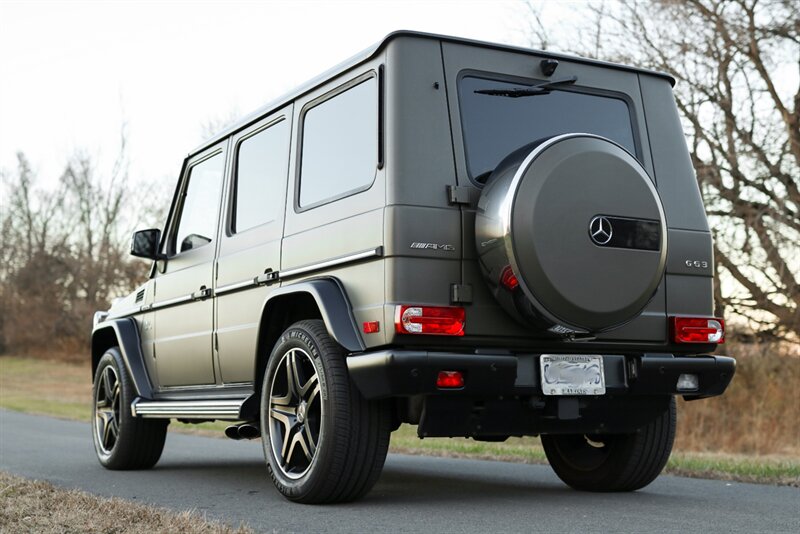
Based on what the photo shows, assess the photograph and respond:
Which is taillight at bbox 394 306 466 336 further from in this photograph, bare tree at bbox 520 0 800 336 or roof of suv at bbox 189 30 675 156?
bare tree at bbox 520 0 800 336

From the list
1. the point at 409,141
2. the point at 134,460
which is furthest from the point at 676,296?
the point at 134,460

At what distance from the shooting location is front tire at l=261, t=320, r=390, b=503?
5.11 meters

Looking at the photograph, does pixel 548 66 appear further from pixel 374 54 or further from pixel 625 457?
pixel 625 457

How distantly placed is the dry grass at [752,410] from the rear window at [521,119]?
9.67 meters

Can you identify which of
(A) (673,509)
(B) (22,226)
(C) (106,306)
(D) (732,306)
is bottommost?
(A) (673,509)

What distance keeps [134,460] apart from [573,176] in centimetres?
464

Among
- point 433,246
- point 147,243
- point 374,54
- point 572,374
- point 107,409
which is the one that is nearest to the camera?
point 433,246

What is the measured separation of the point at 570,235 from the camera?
493cm

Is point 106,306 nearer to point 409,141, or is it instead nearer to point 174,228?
point 174,228

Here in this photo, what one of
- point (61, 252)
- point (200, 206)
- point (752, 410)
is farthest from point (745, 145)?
point (61, 252)

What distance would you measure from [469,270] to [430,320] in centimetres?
34

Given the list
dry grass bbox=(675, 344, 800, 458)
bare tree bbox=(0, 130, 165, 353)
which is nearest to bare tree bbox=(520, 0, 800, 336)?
dry grass bbox=(675, 344, 800, 458)

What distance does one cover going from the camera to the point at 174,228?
7.91 metres

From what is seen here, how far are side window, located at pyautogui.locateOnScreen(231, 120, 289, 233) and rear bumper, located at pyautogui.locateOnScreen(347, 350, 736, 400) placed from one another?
1.67m
